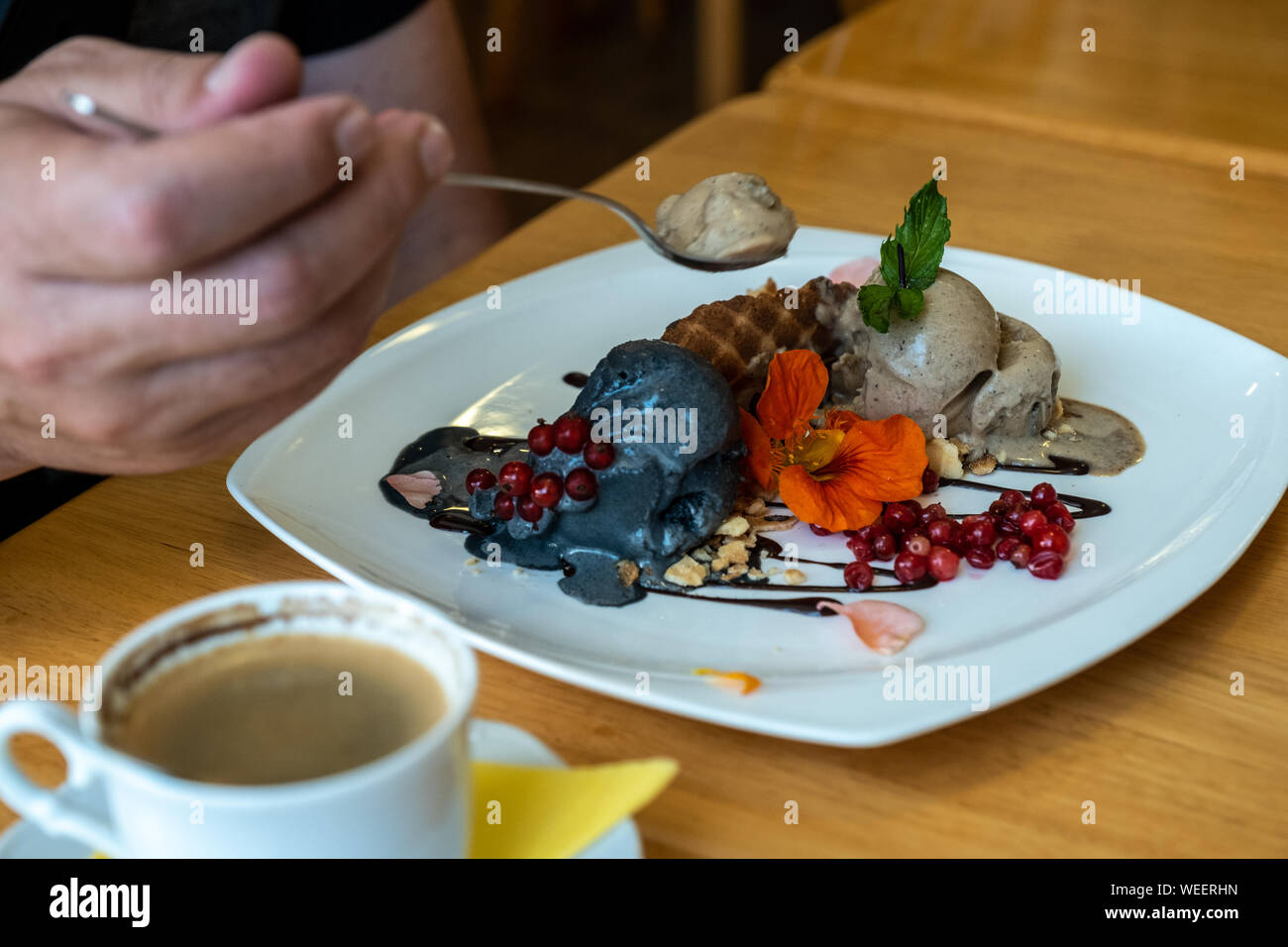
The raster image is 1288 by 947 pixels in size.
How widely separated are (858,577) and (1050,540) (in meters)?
0.15

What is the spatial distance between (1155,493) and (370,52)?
4.09ft

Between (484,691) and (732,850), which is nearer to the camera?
(732,850)

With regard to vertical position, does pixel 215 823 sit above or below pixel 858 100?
below

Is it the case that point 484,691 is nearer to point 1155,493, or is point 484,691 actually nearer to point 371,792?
point 371,792

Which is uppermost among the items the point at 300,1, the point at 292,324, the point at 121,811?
the point at 300,1

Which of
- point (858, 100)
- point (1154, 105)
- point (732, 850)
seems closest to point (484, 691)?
point (732, 850)

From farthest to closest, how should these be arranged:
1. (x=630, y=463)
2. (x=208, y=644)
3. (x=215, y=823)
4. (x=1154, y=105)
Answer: (x=1154, y=105), (x=630, y=463), (x=208, y=644), (x=215, y=823)

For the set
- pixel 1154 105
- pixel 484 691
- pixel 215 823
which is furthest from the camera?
pixel 1154 105

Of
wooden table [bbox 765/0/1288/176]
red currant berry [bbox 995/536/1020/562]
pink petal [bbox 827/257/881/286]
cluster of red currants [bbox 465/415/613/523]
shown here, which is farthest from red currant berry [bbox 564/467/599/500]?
wooden table [bbox 765/0/1288/176]

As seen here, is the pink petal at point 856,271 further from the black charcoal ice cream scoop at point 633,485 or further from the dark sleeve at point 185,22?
the dark sleeve at point 185,22

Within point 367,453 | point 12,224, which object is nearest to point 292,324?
point 12,224

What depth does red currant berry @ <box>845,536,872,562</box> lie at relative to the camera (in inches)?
38.2

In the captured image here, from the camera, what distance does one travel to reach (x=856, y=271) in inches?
51.5

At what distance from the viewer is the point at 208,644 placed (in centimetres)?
60
